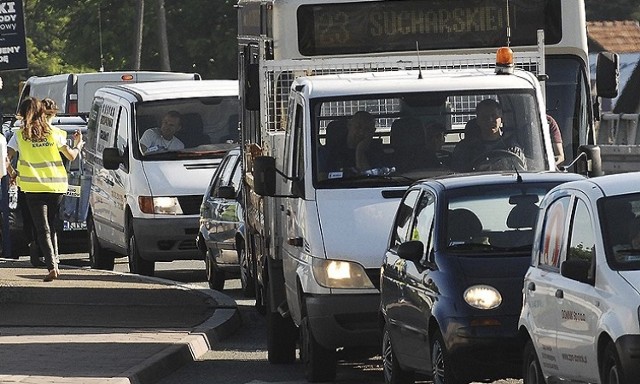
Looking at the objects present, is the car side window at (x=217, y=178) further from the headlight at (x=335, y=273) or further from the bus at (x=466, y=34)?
the headlight at (x=335, y=273)

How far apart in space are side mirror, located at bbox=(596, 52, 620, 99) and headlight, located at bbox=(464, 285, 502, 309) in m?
5.52

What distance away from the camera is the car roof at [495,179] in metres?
12.2

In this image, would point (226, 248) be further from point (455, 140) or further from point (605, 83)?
point (455, 140)

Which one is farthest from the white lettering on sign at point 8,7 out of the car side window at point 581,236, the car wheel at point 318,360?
the car side window at point 581,236

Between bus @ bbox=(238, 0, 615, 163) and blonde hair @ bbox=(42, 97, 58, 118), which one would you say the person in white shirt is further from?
bus @ bbox=(238, 0, 615, 163)

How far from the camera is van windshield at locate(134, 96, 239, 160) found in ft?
74.7

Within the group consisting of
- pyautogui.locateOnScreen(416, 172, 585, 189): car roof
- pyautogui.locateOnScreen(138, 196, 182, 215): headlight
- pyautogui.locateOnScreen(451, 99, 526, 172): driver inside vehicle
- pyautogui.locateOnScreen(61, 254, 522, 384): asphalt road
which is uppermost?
pyautogui.locateOnScreen(451, 99, 526, 172): driver inside vehicle

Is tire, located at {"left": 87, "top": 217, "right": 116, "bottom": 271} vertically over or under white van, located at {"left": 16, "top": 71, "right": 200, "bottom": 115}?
under

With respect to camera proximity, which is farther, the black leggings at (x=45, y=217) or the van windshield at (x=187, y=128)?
the van windshield at (x=187, y=128)

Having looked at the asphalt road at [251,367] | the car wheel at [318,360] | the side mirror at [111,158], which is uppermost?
the side mirror at [111,158]

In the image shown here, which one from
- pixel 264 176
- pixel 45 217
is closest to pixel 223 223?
pixel 45 217

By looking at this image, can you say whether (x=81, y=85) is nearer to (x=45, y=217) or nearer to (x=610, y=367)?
(x=45, y=217)

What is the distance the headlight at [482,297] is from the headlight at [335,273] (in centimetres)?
172

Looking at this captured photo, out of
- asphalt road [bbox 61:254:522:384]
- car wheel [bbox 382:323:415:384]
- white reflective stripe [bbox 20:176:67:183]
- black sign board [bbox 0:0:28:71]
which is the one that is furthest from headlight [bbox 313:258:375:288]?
black sign board [bbox 0:0:28:71]
